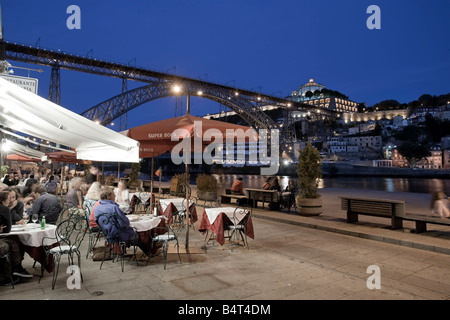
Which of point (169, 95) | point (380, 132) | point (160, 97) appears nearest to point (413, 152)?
point (380, 132)

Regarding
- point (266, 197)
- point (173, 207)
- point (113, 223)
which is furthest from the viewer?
point (266, 197)

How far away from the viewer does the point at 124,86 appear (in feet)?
124

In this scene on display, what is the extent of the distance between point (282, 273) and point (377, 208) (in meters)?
4.06

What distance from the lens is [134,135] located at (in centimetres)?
543

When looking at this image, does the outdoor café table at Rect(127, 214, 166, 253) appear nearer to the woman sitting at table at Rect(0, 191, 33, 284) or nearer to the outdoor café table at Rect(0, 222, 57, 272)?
the outdoor café table at Rect(0, 222, 57, 272)

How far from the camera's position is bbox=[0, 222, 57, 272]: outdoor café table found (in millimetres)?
3879

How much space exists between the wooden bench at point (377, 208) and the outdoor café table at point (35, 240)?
21.3ft

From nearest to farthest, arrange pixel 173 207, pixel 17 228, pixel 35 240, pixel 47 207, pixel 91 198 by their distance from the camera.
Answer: pixel 35 240 < pixel 17 228 < pixel 47 207 < pixel 91 198 < pixel 173 207

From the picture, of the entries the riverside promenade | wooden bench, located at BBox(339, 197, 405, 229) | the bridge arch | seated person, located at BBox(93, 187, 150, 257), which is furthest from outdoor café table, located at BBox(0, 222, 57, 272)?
the bridge arch

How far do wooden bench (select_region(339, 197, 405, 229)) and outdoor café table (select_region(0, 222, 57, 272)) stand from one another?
6.49 metres

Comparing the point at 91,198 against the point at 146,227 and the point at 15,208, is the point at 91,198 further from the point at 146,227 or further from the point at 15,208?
the point at 146,227

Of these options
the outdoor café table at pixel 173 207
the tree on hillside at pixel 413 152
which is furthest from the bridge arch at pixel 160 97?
the tree on hillside at pixel 413 152

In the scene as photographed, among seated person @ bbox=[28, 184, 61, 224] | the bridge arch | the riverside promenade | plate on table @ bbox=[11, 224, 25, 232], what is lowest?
the riverside promenade
